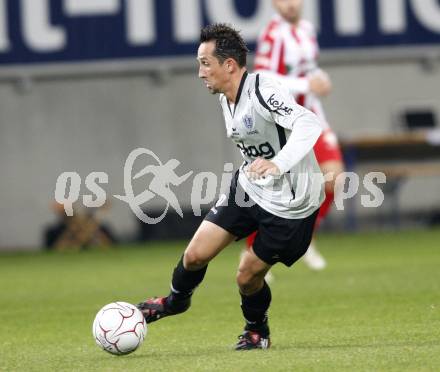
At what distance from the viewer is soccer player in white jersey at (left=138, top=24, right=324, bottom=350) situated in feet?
25.4

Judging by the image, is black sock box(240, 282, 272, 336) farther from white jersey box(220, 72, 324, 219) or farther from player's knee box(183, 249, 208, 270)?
white jersey box(220, 72, 324, 219)

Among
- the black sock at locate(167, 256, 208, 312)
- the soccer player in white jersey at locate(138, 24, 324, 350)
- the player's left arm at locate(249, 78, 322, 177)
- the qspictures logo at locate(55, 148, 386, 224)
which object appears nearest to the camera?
the player's left arm at locate(249, 78, 322, 177)

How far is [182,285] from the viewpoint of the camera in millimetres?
8023

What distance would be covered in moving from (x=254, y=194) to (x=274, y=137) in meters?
0.37

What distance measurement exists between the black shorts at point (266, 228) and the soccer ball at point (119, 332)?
31.0 inches

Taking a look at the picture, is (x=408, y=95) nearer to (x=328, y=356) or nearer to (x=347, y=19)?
(x=347, y=19)

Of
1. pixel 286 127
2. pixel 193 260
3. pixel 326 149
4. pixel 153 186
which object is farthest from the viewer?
pixel 153 186

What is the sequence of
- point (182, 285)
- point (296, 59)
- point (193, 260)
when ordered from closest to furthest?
point (193, 260) → point (182, 285) → point (296, 59)

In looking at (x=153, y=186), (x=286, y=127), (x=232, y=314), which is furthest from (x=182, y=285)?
(x=153, y=186)

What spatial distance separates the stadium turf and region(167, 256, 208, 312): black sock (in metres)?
0.29

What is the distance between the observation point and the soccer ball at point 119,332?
303 inches

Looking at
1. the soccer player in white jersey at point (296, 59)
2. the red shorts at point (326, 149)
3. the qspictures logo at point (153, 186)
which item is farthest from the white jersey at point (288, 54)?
the qspictures logo at point (153, 186)

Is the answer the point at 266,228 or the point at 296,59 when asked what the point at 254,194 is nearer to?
the point at 266,228

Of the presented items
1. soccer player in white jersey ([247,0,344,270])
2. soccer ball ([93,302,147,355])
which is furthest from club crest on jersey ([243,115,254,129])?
soccer player in white jersey ([247,0,344,270])
